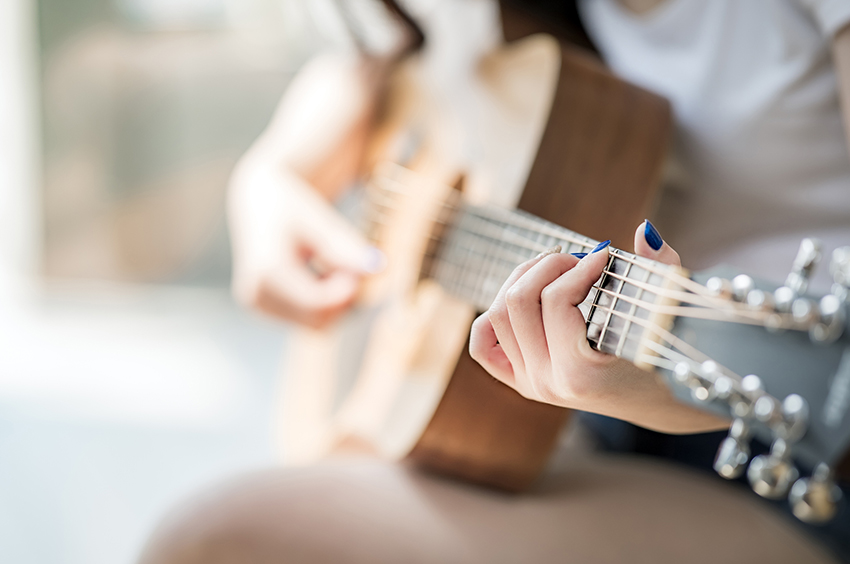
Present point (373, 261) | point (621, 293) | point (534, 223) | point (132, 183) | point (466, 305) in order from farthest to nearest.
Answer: point (132, 183) → point (373, 261) → point (466, 305) → point (534, 223) → point (621, 293)

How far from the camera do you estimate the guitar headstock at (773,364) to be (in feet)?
0.67

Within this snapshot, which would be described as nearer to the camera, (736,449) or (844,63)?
(736,449)

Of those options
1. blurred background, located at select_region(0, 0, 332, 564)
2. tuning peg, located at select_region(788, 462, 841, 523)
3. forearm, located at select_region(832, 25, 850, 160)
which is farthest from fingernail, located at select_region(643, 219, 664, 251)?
blurred background, located at select_region(0, 0, 332, 564)

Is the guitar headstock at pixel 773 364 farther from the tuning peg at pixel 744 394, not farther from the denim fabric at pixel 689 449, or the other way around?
the denim fabric at pixel 689 449

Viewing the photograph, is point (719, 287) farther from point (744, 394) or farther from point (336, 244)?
point (336, 244)

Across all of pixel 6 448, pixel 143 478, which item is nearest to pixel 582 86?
pixel 143 478

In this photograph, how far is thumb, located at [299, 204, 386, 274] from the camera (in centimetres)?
66

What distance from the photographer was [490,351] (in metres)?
0.23

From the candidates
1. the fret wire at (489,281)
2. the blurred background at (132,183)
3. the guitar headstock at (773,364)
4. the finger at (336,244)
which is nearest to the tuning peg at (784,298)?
the guitar headstock at (773,364)

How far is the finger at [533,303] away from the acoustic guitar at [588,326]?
0.01 meters

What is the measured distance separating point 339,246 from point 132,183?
4.03 feet

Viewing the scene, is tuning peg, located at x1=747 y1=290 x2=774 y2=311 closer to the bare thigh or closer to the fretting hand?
the fretting hand

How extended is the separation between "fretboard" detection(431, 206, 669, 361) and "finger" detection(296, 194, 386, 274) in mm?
196

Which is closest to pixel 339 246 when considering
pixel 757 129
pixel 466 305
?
pixel 466 305
